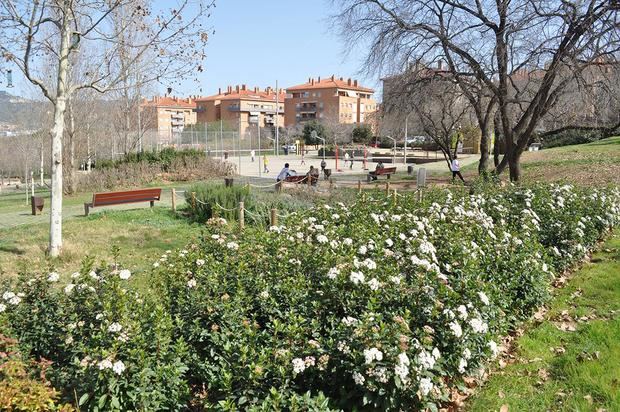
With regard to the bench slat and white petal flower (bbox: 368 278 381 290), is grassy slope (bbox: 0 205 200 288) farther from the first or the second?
white petal flower (bbox: 368 278 381 290)

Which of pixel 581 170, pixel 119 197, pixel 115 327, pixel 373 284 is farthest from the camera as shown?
pixel 581 170

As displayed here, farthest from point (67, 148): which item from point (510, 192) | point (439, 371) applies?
point (439, 371)

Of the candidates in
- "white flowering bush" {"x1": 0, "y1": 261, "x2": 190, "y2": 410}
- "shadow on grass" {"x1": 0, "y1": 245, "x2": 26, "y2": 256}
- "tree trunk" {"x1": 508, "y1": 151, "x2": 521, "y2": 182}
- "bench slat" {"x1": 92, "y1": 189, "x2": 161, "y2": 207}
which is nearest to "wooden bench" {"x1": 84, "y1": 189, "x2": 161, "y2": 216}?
"bench slat" {"x1": 92, "y1": 189, "x2": 161, "y2": 207}

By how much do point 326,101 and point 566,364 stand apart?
337 ft

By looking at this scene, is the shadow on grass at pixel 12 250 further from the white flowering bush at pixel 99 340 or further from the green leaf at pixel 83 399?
the green leaf at pixel 83 399

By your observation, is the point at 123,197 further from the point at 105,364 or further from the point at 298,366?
the point at 298,366

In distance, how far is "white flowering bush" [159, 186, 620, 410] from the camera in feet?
10.4

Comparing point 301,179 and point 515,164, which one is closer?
point 515,164

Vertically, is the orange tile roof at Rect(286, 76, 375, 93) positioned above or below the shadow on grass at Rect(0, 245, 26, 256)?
above

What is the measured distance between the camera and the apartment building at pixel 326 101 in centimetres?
10344

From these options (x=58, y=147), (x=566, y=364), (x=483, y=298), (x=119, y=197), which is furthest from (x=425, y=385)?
(x=119, y=197)

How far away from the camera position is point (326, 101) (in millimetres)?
104625

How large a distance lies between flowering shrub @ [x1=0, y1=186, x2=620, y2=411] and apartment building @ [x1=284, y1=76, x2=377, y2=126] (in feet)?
318

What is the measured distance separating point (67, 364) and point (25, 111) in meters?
29.4
